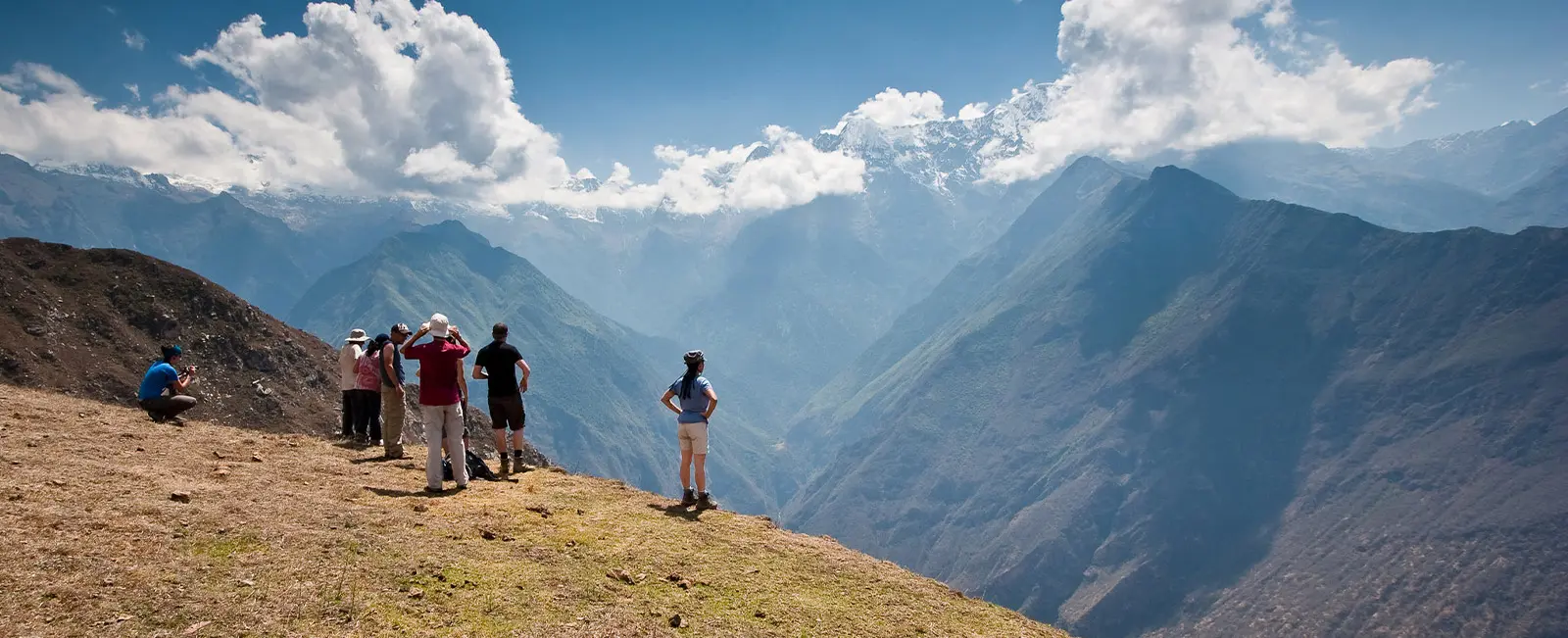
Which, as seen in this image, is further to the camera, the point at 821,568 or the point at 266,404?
the point at 266,404

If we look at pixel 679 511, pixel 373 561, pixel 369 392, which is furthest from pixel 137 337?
pixel 373 561

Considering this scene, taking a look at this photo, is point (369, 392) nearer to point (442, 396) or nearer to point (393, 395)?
point (393, 395)

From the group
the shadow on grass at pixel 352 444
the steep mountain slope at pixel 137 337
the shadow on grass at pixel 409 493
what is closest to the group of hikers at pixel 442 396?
the shadow on grass at pixel 352 444

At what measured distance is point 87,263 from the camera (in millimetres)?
57219

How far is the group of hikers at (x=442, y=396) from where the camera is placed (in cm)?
1697

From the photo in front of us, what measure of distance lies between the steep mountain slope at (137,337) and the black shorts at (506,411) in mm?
42788

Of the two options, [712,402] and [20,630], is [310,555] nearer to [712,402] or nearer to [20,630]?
[20,630]

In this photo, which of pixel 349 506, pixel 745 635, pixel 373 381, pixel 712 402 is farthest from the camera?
pixel 373 381

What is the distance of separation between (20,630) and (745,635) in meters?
8.21

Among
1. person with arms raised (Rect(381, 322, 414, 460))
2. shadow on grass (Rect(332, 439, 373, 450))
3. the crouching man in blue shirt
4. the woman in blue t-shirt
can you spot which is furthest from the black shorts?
the crouching man in blue shirt

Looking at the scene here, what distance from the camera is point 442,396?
667 inches

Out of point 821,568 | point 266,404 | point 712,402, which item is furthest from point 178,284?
point 821,568

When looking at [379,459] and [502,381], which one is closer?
[502,381]

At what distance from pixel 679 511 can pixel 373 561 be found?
291 inches
